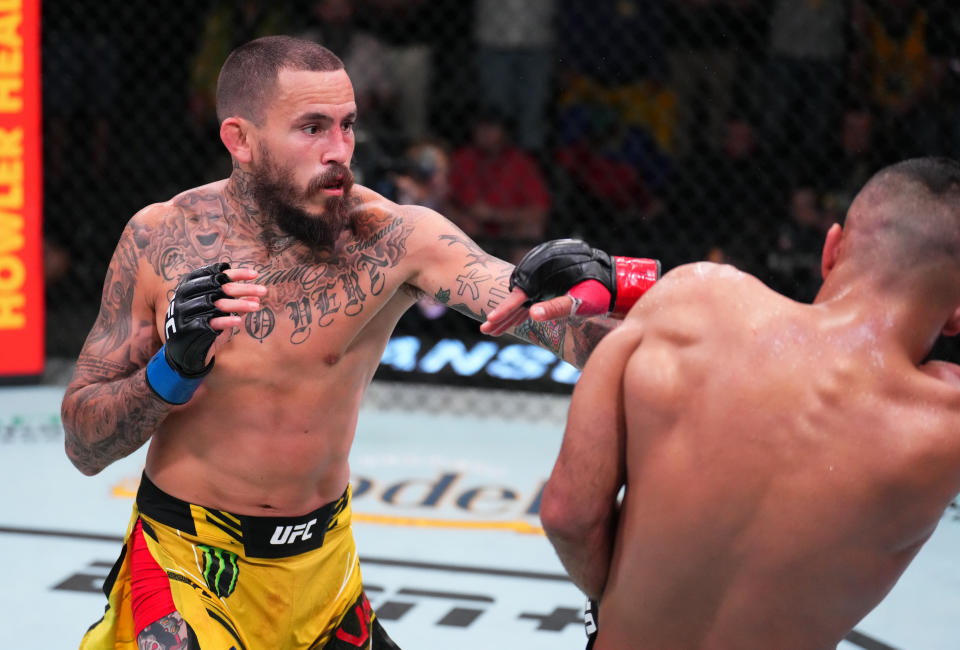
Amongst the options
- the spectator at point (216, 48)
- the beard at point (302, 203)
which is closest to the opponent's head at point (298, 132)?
the beard at point (302, 203)

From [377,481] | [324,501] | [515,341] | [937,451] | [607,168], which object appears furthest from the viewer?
[607,168]

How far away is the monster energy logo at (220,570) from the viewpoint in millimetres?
1969

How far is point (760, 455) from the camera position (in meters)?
1.27

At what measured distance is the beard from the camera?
2.01 m

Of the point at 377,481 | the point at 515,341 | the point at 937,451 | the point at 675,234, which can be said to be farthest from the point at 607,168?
the point at 937,451

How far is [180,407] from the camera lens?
6.42 feet

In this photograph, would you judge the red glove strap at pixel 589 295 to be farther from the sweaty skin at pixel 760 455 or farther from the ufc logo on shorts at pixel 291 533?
the ufc logo on shorts at pixel 291 533

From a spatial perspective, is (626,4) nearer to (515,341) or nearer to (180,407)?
(515,341)

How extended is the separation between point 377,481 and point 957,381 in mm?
2824

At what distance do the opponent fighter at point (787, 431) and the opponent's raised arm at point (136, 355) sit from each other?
681 millimetres

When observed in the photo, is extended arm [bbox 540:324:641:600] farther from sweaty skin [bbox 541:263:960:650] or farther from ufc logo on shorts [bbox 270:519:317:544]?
ufc logo on shorts [bbox 270:519:317:544]

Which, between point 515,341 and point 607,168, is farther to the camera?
point 607,168

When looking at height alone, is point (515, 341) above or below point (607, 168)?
below

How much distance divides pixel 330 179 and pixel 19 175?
331cm
